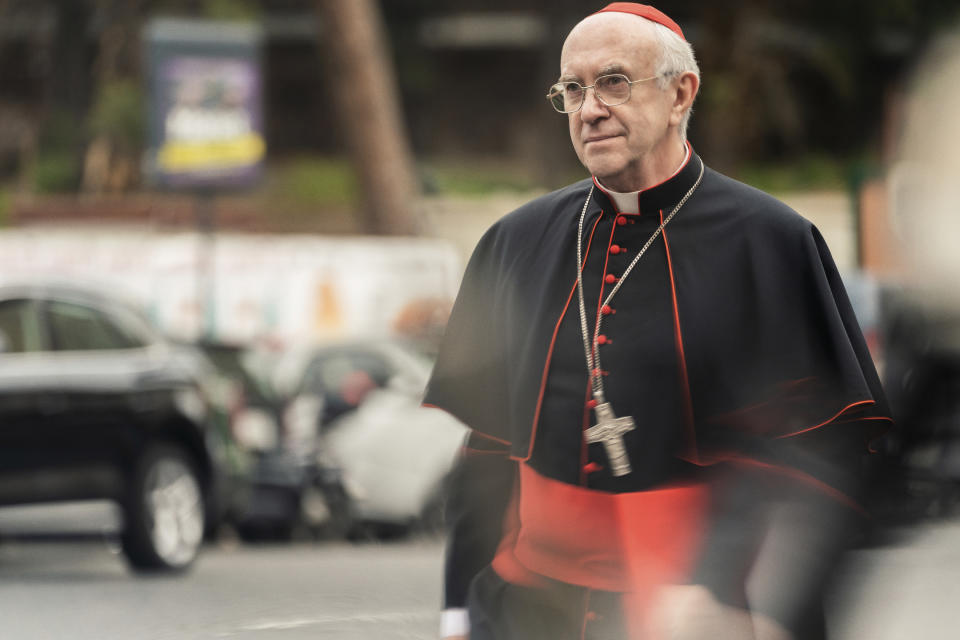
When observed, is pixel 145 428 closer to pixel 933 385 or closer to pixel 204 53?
pixel 933 385

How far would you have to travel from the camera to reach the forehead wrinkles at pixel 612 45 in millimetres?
3184

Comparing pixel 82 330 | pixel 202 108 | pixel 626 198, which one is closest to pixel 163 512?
pixel 82 330

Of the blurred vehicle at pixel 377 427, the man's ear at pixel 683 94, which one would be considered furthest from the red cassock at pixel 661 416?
the blurred vehicle at pixel 377 427

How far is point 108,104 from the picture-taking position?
3050 centimetres

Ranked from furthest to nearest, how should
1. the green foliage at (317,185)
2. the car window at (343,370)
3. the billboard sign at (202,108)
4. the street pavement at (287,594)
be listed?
the green foliage at (317,185) → the billboard sign at (202,108) → the car window at (343,370) → the street pavement at (287,594)

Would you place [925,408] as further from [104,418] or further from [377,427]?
[104,418]

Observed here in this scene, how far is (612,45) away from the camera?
3188 mm

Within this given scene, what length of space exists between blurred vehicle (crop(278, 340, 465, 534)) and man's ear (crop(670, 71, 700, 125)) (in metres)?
9.90

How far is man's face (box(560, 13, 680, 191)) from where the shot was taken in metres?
3.19

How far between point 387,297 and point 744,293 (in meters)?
16.9

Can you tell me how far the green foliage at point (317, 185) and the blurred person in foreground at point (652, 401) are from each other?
25918 millimetres

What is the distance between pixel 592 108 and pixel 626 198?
0.21 m

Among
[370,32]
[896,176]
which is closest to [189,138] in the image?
[370,32]

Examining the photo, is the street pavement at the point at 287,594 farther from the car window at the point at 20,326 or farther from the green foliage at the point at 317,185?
the green foliage at the point at 317,185
